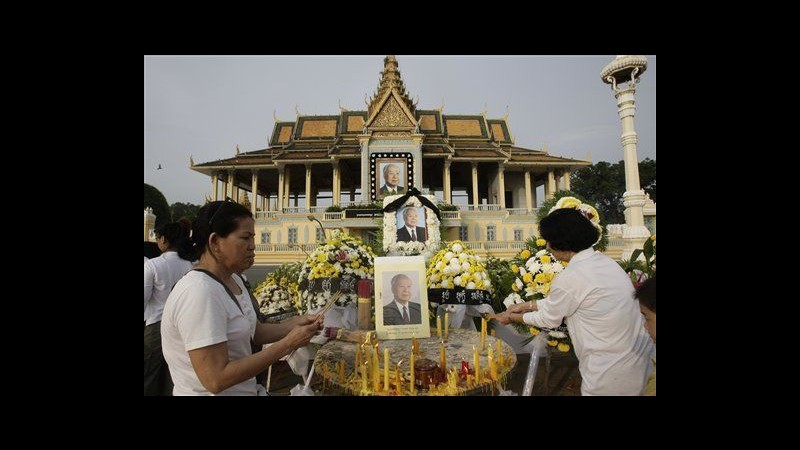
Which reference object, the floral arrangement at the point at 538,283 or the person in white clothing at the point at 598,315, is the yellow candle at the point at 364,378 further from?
the floral arrangement at the point at 538,283

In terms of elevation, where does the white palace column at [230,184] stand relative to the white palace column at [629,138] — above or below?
above

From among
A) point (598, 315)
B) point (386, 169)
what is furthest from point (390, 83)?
point (598, 315)

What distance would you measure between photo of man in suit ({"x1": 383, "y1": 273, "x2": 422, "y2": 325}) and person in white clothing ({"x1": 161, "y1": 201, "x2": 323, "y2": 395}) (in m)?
1.06

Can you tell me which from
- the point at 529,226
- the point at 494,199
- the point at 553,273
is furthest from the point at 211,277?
the point at 494,199

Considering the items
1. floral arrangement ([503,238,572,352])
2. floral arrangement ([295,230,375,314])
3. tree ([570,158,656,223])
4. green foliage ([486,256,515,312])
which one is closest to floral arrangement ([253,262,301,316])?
floral arrangement ([295,230,375,314])

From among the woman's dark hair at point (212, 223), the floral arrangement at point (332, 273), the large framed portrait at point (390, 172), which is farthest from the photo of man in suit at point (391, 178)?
the woman's dark hair at point (212, 223)

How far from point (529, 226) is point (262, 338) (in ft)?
66.1

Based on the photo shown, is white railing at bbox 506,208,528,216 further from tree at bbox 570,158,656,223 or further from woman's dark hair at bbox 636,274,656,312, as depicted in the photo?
woman's dark hair at bbox 636,274,656,312

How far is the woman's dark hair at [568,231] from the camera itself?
1839mm

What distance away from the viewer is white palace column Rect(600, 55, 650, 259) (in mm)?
7090

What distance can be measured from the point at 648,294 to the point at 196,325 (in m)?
2.16

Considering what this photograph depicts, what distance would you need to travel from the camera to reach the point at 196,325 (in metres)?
1.27

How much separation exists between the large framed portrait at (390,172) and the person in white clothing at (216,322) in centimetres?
1814

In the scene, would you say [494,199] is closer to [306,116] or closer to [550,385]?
[306,116]
